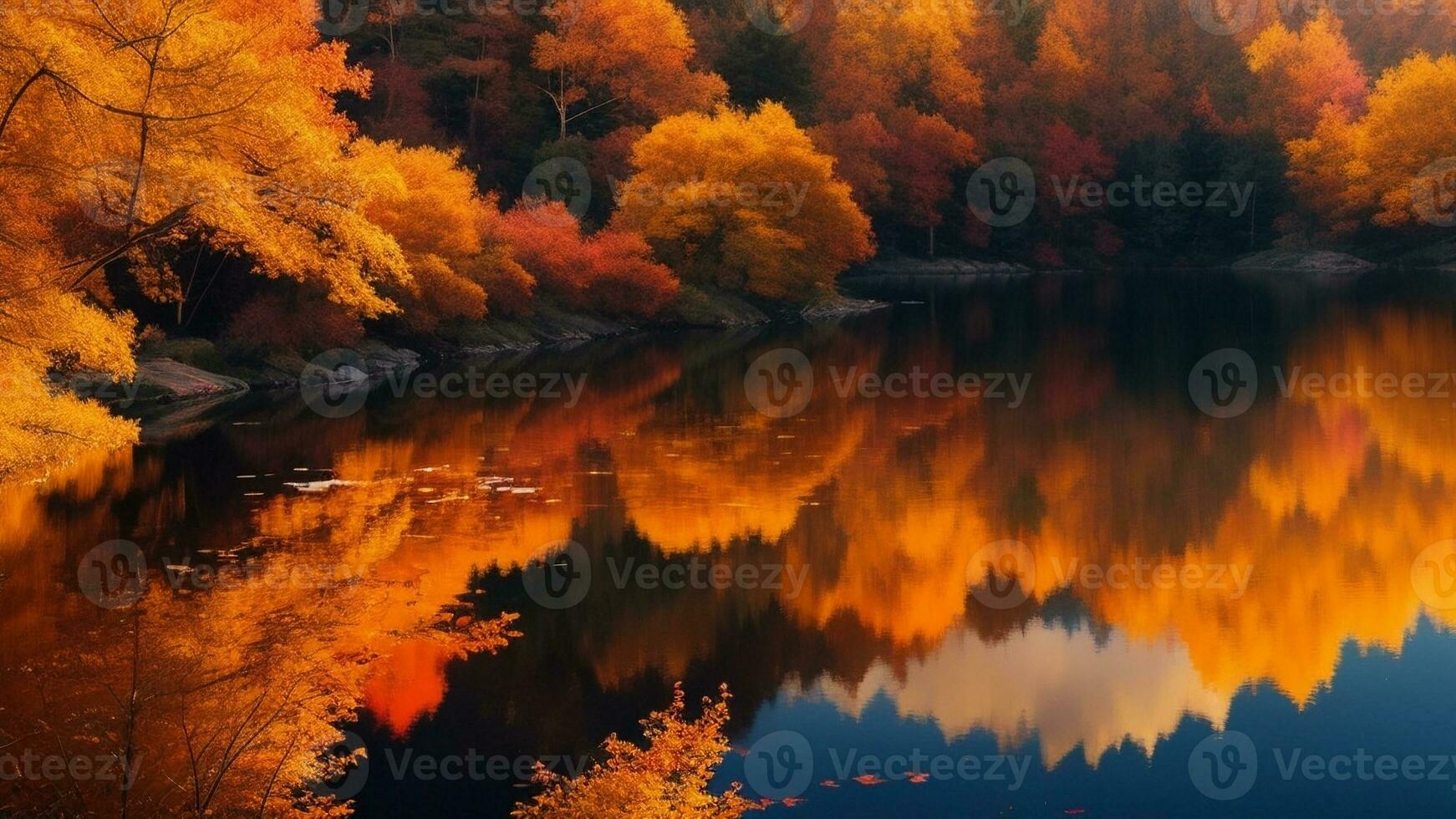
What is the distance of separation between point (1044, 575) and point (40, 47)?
12.8 meters

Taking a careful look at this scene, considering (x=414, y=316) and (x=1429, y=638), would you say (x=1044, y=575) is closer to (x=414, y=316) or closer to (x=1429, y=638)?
(x=1429, y=638)

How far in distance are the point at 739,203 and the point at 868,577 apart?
37655 millimetres

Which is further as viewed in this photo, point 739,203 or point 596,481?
point 739,203

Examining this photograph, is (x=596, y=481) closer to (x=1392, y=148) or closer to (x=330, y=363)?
(x=330, y=363)

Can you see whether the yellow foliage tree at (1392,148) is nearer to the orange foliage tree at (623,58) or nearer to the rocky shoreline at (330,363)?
the orange foliage tree at (623,58)

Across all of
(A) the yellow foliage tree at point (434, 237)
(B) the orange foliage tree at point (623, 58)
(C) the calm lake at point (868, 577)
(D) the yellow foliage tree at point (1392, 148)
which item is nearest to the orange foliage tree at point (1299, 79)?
(D) the yellow foliage tree at point (1392, 148)

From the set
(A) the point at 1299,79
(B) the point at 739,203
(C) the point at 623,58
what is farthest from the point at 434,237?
(A) the point at 1299,79

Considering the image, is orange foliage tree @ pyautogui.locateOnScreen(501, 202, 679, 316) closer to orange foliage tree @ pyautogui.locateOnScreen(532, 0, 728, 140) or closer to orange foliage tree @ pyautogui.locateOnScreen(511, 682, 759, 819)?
orange foliage tree @ pyautogui.locateOnScreen(532, 0, 728, 140)

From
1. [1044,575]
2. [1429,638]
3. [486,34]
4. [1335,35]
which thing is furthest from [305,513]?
[1335,35]

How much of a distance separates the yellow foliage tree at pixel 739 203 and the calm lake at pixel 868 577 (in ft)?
68.1

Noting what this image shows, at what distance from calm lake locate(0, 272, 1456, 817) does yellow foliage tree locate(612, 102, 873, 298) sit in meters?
20.8

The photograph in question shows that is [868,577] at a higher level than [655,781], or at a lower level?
higher

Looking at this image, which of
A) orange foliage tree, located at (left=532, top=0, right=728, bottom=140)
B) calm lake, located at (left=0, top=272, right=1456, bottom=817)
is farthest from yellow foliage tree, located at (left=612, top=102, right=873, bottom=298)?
calm lake, located at (left=0, top=272, right=1456, bottom=817)

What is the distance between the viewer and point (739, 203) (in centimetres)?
5356
